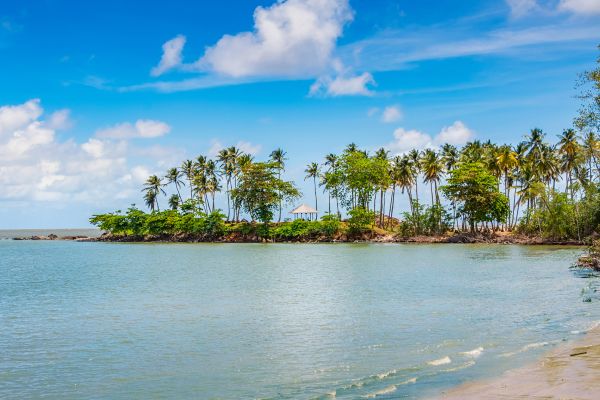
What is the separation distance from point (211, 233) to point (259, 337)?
4117 inches

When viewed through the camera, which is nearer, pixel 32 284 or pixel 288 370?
pixel 288 370

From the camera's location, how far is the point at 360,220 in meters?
114

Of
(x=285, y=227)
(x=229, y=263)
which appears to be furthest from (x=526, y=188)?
(x=229, y=263)

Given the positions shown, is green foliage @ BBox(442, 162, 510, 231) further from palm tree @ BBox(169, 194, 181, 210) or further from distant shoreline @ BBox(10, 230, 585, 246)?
palm tree @ BBox(169, 194, 181, 210)

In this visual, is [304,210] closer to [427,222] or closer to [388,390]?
[427,222]

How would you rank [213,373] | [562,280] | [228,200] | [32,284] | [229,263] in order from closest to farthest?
[213,373] → [562,280] → [32,284] → [229,263] → [228,200]

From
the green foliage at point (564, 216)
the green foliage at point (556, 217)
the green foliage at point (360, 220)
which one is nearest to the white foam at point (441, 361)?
the green foliage at point (564, 216)

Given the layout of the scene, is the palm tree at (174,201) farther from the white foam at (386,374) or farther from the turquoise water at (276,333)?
the white foam at (386,374)

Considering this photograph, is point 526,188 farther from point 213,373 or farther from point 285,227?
point 213,373

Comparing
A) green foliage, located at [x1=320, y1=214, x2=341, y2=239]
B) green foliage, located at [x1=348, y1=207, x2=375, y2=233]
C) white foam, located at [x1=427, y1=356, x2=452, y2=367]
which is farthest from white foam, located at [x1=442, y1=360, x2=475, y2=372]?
green foliage, located at [x1=320, y1=214, x2=341, y2=239]

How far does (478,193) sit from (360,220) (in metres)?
24.6

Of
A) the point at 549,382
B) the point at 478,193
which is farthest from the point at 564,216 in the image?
the point at 549,382

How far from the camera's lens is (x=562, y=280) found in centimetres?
3825

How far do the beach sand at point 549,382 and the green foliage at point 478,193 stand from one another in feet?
296
